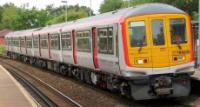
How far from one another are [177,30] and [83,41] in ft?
20.6

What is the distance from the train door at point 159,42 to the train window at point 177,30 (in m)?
0.23

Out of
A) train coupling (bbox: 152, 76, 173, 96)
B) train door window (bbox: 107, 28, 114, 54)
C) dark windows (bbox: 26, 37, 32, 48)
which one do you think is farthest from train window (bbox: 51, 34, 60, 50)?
train coupling (bbox: 152, 76, 173, 96)

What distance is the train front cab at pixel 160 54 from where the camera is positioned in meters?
15.5

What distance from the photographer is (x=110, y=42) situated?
56.4 feet

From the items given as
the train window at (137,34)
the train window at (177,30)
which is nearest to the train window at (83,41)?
the train window at (137,34)

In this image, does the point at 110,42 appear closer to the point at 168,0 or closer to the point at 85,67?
the point at 85,67

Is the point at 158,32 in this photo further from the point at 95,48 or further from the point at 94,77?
the point at 94,77

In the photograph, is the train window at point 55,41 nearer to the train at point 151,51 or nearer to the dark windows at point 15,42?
the train at point 151,51

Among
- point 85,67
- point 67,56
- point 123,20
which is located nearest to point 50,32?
point 67,56

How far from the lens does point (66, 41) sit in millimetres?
26000

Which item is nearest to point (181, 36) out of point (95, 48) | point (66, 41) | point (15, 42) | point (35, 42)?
point (95, 48)

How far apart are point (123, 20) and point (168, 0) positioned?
6751cm

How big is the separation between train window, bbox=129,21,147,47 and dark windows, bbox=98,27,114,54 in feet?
3.75

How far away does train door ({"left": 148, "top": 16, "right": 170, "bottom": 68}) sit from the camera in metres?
15.7
